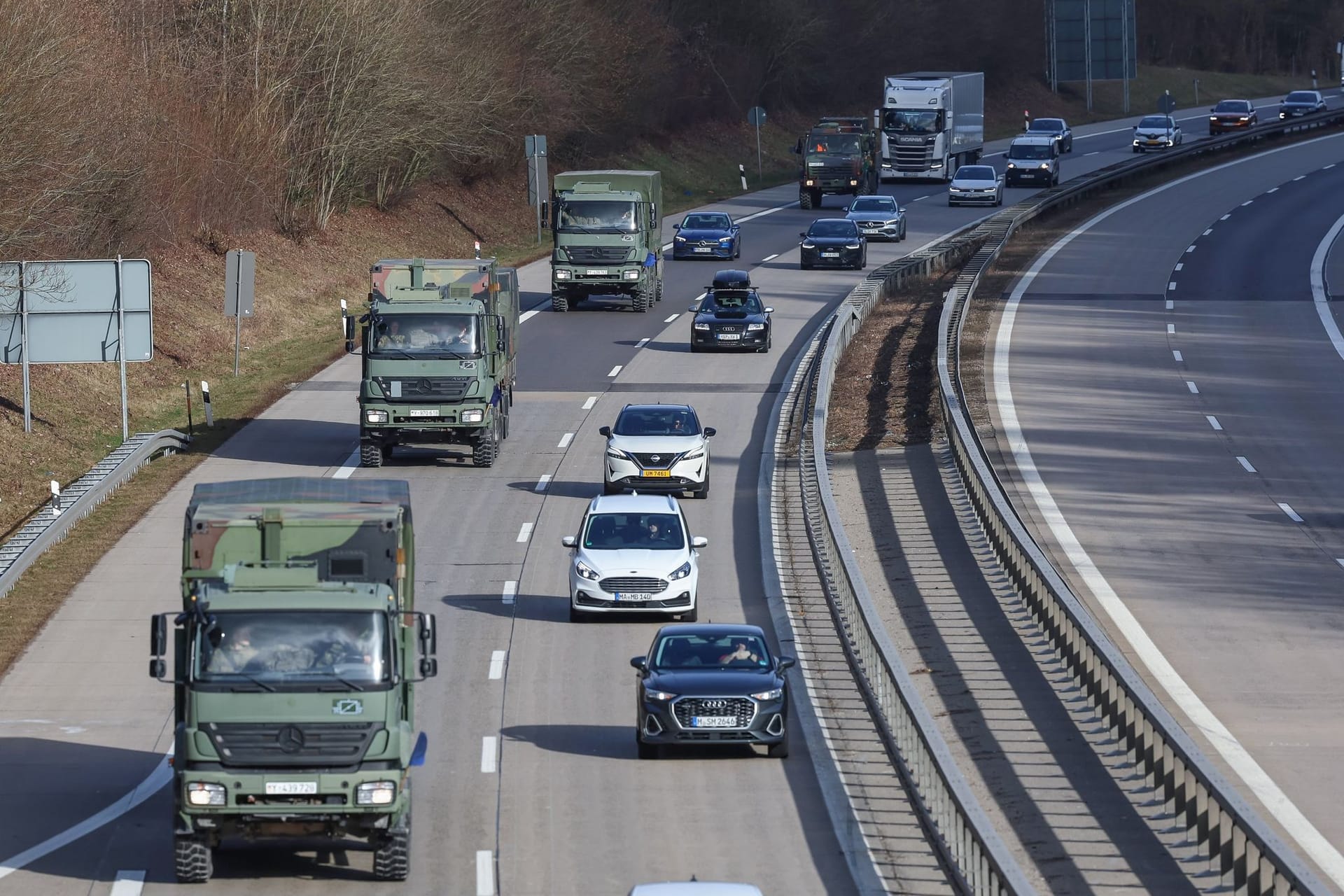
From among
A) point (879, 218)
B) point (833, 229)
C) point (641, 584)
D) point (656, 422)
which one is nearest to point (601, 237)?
point (833, 229)

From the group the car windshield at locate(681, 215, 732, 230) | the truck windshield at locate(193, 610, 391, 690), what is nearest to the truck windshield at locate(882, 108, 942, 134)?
the car windshield at locate(681, 215, 732, 230)

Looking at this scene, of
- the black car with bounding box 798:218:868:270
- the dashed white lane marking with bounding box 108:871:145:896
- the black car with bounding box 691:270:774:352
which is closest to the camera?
the dashed white lane marking with bounding box 108:871:145:896

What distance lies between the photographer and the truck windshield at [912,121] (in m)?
80.2

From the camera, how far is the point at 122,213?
146 feet

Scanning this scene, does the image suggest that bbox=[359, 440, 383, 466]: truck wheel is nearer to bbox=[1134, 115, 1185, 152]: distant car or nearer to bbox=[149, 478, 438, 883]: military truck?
bbox=[149, 478, 438, 883]: military truck

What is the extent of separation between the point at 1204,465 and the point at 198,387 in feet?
72.0

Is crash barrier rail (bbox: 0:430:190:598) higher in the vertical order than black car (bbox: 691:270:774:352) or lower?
lower

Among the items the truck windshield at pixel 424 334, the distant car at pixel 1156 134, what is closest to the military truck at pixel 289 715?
the truck windshield at pixel 424 334

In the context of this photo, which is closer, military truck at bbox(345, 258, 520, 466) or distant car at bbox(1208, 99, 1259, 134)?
military truck at bbox(345, 258, 520, 466)

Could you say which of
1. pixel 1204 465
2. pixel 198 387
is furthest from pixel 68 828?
pixel 198 387

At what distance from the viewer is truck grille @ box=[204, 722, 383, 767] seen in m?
14.1

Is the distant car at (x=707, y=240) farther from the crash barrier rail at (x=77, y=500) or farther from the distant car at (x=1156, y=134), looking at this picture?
the distant car at (x=1156, y=134)

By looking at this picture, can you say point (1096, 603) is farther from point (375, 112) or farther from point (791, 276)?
point (375, 112)

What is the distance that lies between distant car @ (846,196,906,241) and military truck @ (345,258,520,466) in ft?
108
